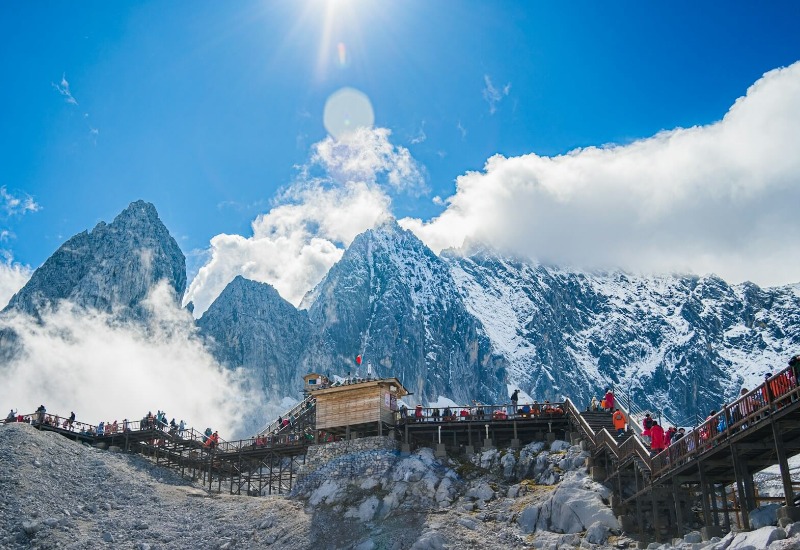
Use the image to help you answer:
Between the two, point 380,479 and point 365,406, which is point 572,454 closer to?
point 380,479

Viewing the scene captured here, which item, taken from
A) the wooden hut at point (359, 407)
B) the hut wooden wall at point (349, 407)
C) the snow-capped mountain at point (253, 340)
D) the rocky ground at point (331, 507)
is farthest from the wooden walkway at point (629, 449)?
the snow-capped mountain at point (253, 340)

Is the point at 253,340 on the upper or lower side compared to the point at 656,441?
upper

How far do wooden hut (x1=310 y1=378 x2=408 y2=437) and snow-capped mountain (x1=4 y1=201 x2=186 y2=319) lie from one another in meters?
128

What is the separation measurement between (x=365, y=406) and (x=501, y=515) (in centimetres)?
1502

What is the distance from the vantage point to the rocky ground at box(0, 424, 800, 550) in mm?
35250

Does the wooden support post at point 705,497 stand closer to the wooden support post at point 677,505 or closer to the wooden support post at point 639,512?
the wooden support post at point 677,505

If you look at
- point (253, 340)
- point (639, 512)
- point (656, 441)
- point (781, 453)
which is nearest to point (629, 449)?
point (656, 441)

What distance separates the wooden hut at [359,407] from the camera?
4934cm

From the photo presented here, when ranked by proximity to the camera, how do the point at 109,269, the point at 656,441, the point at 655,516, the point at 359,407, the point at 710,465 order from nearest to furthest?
1. the point at 710,465
2. the point at 655,516
3. the point at 656,441
4. the point at 359,407
5. the point at 109,269

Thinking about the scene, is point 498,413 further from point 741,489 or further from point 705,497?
point 741,489

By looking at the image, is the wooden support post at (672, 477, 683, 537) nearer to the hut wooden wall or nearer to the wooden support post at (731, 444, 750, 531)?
the wooden support post at (731, 444, 750, 531)

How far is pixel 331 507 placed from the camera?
4297cm

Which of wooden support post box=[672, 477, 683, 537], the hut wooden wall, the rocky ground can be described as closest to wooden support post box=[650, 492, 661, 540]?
the rocky ground

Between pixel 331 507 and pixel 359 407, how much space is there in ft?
28.3
